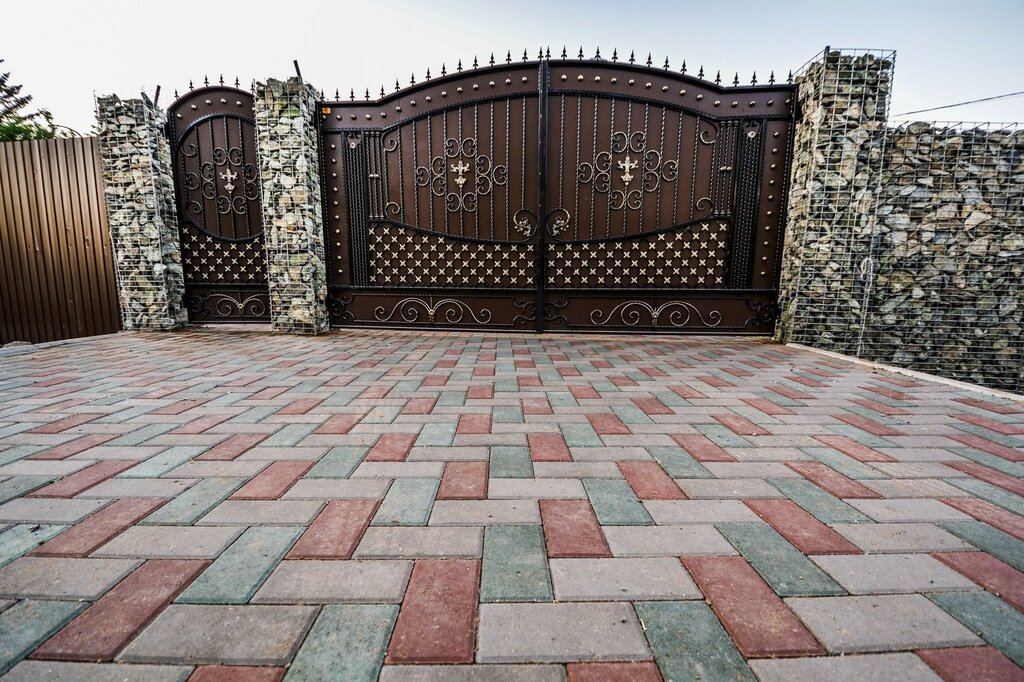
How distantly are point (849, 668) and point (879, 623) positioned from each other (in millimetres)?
179

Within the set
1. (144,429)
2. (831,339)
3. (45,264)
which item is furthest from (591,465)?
(45,264)

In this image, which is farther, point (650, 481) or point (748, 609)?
point (650, 481)

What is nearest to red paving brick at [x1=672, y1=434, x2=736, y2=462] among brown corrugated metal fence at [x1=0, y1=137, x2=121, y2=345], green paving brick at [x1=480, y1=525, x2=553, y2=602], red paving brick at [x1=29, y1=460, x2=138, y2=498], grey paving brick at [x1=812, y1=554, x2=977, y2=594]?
grey paving brick at [x1=812, y1=554, x2=977, y2=594]

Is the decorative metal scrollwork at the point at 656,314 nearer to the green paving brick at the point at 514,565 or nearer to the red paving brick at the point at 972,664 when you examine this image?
the green paving brick at the point at 514,565

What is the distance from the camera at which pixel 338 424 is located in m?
1.99

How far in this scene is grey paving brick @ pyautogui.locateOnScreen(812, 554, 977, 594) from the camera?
37.7 inches

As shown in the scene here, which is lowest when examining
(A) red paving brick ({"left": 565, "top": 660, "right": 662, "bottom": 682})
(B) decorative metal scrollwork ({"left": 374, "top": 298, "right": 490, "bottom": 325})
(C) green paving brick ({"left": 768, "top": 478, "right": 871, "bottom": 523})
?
(C) green paving brick ({"left": 768, "top": 478, "right": 871, "bottom": 523})

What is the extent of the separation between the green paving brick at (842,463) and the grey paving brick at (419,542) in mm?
1365

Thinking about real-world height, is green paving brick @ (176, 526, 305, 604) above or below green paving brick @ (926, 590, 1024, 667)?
below

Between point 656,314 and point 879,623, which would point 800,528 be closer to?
point 879,623

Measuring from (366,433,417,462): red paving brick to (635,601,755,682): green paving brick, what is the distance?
1030 millimetres

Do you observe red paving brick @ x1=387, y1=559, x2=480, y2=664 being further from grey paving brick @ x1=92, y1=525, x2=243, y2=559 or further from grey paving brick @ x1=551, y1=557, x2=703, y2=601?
grey paving brick @ x1=92, y1=525, x2=243, y2=559

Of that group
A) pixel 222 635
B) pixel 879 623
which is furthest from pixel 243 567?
pixel 879 623

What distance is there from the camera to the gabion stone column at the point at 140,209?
4668mm
